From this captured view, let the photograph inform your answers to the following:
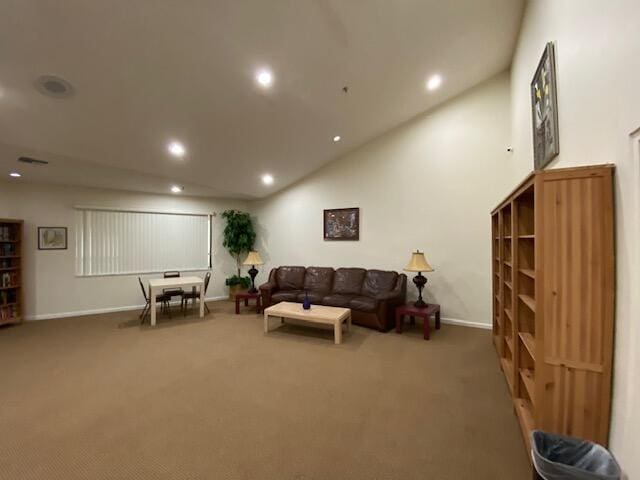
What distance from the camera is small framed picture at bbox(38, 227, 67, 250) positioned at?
5.14 meters

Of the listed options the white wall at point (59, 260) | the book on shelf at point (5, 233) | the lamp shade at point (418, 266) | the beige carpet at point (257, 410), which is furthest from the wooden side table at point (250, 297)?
the book on shelf at point (5, 233)

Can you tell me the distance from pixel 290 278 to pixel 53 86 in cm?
431

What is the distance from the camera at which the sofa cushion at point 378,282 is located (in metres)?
4.89

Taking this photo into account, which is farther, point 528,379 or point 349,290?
point 349,290

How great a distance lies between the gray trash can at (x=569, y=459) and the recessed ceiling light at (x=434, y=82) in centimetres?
407

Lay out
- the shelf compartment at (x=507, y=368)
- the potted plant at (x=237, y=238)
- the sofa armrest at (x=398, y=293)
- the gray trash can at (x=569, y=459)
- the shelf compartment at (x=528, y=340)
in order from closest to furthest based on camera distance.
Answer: the gray trash can at (x=569, y=459) < the shelf compartment at (x=528, y=340) < the shelf compartment at (x=507, y=368) < the sofa armrest at (x=398, y=293) < the potted plant at (x=237, y=238)

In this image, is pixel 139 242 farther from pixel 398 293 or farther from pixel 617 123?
pixel 617 123

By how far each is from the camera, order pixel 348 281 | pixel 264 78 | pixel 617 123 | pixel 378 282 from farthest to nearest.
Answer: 1. pixel 348 281
2. pixel 378 282
3. pixel 264 78
4. pixel 617 123

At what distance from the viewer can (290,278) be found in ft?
19.3

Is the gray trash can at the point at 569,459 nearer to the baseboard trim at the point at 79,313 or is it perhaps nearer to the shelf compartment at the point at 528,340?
the shelf compartment at the point at 528,340

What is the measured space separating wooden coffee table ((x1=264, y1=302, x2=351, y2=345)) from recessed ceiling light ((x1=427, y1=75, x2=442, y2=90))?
3.43 m

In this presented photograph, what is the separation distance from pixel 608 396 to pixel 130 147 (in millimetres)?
5142

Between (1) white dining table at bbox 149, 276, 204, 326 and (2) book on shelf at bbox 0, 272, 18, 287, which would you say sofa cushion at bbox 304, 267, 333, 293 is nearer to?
(1) white dining table at bbox 149, 276, 204, 326

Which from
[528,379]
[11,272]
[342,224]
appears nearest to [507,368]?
[528,379]
